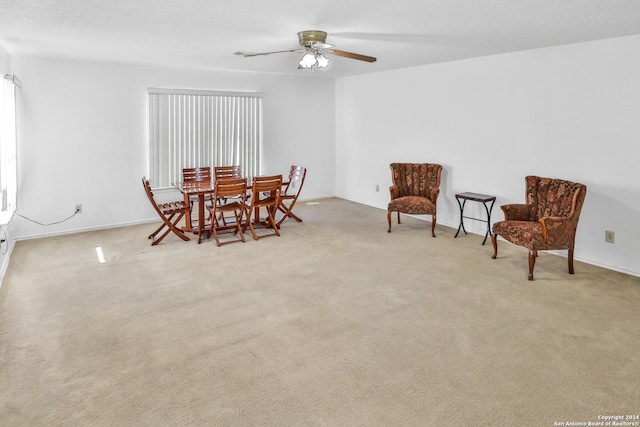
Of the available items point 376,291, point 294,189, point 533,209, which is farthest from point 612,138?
point 294,189

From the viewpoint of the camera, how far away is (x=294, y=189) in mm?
7984

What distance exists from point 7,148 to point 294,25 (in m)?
3.07

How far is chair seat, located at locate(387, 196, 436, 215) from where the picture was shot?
5.65 m

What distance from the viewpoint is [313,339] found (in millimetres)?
2949

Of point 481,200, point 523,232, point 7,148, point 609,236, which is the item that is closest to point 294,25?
point 523,232

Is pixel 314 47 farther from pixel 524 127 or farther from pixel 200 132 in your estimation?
pixel 200 132

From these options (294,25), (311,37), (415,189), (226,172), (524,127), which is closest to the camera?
(294,25)

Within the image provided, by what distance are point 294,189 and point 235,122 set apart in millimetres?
1647

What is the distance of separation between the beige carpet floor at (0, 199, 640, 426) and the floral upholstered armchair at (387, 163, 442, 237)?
2.87 ft

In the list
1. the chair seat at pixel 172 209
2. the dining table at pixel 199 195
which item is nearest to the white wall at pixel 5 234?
the chair seat at pixel 172 209

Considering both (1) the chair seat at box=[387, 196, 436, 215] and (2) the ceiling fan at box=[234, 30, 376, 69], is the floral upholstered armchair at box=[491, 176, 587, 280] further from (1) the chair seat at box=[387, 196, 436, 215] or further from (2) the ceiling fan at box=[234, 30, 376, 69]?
(2) the ceiling fan at box=[234, 30, 376, 69]

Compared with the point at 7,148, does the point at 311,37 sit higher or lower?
higher

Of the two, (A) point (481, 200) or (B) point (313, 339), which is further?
(A) point (481, 200)

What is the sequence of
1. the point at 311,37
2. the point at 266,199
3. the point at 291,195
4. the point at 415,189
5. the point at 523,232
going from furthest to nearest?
1. the point at 291,195
2. the point at 415,189
3. the point at 266,199
4. the point at 523,232
5. the point at 311,37
